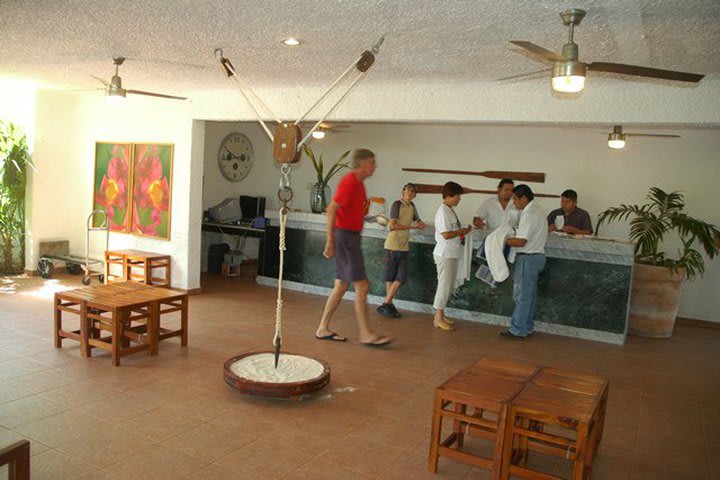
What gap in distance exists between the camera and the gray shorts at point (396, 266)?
22.5 feet

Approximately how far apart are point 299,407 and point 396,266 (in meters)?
3.03

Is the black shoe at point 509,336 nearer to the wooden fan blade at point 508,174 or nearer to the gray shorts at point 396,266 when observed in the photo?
the gray shorts at point 396,266

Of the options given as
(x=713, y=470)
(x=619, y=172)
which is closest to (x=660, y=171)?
(x=619, y=172)

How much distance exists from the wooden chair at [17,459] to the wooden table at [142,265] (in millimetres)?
5657

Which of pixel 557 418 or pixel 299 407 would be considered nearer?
pixel 557 418

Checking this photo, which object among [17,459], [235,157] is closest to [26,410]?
[17,459]

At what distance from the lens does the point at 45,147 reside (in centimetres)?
845

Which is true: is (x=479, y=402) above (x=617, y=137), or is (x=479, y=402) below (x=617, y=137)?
below

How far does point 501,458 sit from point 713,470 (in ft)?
4.68

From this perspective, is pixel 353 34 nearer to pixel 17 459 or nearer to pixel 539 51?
pixel 539 51

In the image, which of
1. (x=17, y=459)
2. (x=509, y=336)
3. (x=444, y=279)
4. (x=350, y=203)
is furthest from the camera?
(x=444, y=279)

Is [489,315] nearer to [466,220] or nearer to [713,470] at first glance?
[466,220]

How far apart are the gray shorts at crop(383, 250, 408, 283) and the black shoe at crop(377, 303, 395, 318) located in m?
0.30

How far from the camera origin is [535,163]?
340 inches
